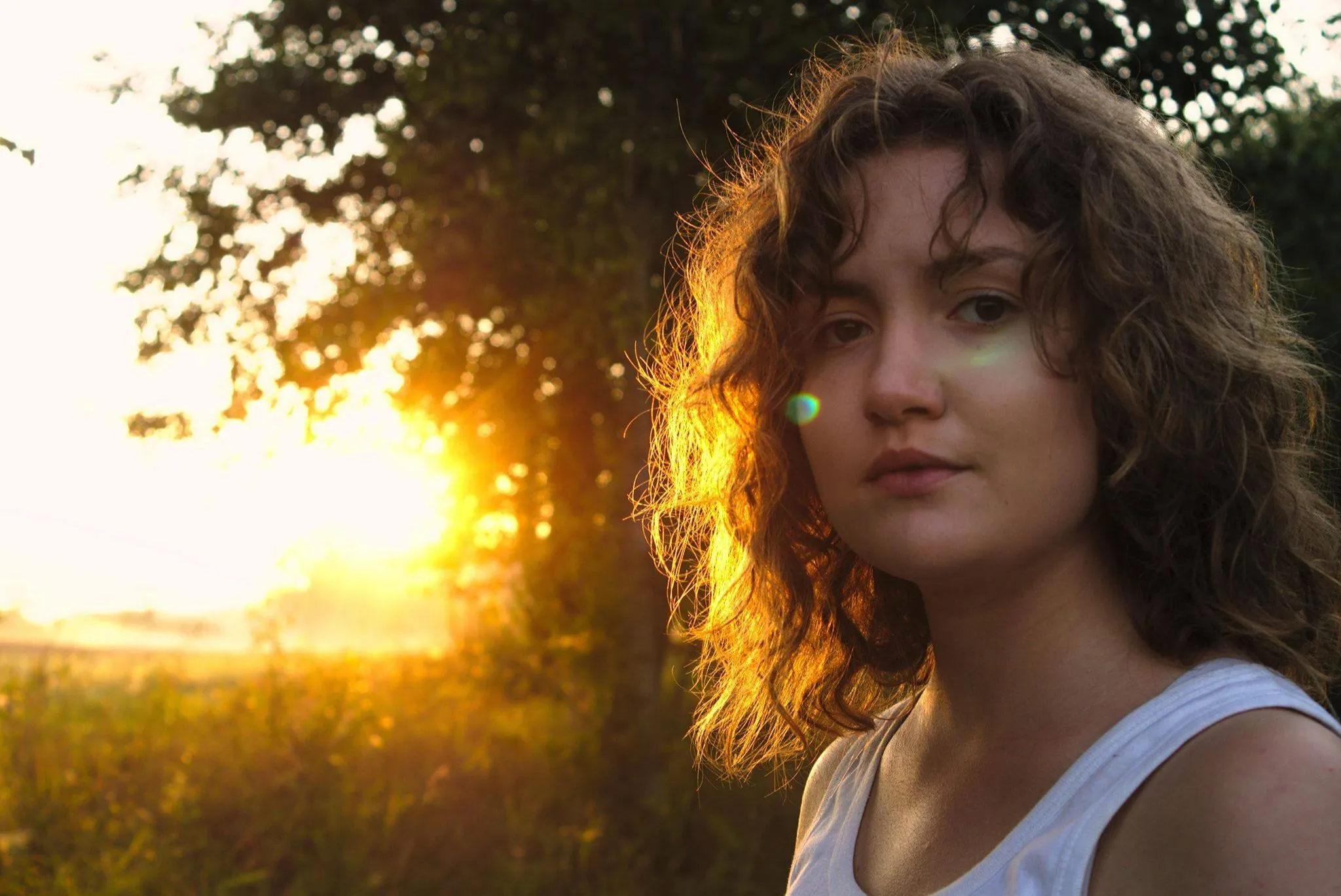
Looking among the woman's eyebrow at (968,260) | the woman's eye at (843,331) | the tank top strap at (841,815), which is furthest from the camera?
the tank top strap at (841,815)

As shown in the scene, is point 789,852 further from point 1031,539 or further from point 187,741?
point 1031,539

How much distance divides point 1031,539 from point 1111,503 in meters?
0.16

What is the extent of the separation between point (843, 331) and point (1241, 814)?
787 mm

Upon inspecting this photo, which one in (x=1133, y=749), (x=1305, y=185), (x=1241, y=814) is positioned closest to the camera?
(x=1241, y=814)

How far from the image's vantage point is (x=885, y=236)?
1.54 metres

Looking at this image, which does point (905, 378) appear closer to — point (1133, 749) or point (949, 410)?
point (949, 410)

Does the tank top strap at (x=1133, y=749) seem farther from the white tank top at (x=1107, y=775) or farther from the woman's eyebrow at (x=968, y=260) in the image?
the woman's eyebrow at (x=968, y=260)

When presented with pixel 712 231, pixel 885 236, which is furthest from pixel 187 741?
pixel 885 236

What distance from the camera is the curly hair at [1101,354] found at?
57.9 inches

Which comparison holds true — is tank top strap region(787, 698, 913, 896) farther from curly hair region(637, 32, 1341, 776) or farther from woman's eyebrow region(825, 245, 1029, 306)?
woman's eyebrow region(825, 245, 1029, 306)

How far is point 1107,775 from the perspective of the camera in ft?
4.19

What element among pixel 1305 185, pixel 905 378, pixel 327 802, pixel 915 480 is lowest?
pixel 327 802

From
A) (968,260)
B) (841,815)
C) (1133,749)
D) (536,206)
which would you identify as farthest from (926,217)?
(536,206)

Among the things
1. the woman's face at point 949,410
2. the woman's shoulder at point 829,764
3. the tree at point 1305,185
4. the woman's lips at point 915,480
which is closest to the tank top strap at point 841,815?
the woman's shoulder at point 829,764
